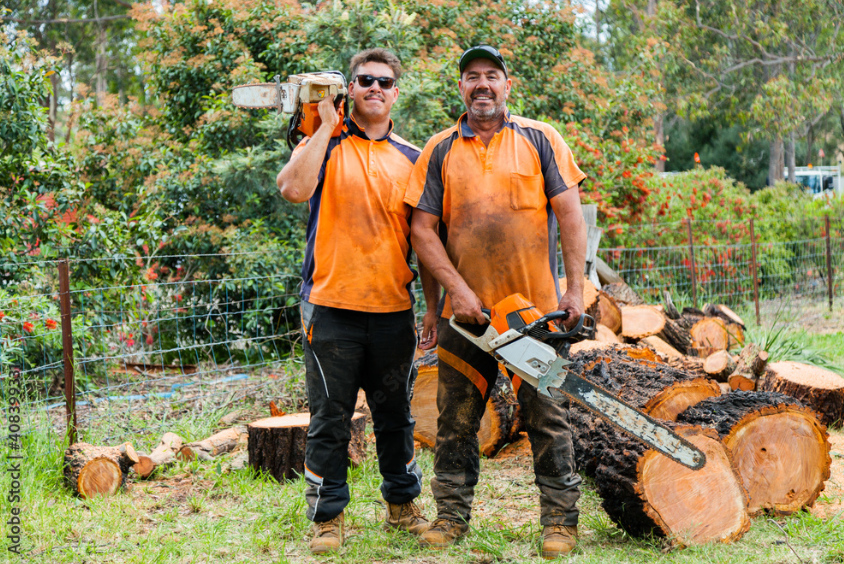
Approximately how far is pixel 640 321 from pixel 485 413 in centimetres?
225

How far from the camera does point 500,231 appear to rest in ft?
9.10

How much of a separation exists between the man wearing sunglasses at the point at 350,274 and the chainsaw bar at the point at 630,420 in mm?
725

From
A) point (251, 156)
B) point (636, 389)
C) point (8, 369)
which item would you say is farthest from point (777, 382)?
point (8, 369)

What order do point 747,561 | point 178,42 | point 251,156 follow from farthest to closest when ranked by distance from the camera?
point 178,42 < point 251,156 < point 747,561

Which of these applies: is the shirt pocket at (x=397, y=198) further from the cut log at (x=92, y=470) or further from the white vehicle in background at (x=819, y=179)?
the white vehicle in background at (x=819, y=179)

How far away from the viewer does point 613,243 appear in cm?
909

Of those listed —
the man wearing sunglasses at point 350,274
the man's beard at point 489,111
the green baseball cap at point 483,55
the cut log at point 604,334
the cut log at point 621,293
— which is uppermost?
the green baseball cap at point 483,55

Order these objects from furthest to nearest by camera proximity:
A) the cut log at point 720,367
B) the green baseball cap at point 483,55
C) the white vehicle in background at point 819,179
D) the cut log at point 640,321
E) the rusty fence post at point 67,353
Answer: the white vehicle in background at point 819,179 → the cut log at point 640,321 → the cut log at point 720,367 → the rusty fence post at point 67,353 → the green baseball cap at point 483,55

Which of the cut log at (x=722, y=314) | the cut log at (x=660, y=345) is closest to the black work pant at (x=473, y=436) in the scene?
the cut log at (x=660, y=345)

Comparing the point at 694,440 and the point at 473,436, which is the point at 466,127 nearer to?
the point at 473,436

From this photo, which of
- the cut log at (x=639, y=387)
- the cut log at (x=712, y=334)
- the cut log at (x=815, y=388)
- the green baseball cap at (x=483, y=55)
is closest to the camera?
the green baseball cap at (x=483, y=55)

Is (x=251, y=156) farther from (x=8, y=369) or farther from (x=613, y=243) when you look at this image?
(x=613, y=243)

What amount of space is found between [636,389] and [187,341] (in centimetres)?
451

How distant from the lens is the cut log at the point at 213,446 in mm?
4062
